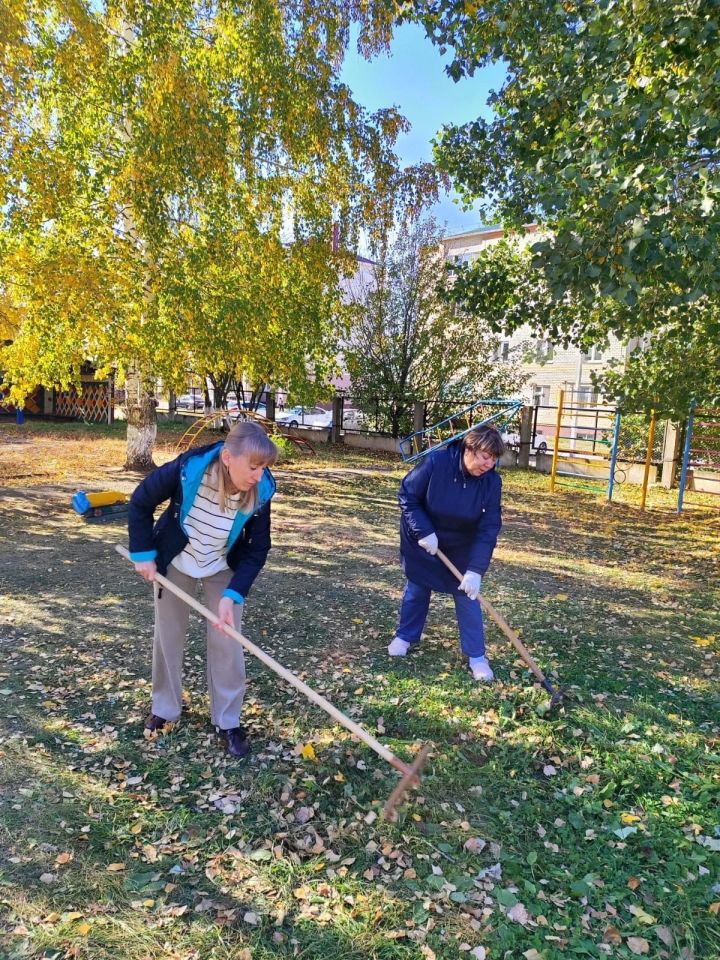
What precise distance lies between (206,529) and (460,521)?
Answer: 169cm

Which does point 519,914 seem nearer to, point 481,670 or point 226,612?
point 226,612

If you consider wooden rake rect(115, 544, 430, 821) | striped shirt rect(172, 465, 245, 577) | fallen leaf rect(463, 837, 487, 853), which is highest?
striped shirt rect(172, 465, 245, 577)

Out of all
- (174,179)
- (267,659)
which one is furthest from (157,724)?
(174,179)

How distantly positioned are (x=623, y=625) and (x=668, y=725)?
1616mm

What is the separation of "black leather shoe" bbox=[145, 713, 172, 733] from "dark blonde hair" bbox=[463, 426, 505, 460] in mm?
2208

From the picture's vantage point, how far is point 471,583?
386cm

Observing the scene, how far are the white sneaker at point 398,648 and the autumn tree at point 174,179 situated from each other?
5.86m

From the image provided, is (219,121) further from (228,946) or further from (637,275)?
(228,946)

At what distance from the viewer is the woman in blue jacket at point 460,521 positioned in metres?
3.84

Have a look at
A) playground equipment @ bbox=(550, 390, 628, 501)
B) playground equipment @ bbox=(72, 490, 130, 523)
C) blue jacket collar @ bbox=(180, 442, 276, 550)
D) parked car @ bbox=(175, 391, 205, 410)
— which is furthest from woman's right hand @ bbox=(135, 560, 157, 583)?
parked car @ bbox=(175, 391, 205, 410)

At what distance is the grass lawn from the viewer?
7.30 feet

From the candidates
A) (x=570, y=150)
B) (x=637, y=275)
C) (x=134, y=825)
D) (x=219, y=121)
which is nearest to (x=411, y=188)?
(x=219, y=121)

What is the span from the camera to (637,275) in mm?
4191

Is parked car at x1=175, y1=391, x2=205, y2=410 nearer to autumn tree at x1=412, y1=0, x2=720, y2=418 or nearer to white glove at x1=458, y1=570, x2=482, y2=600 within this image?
autumn tree at x1=412, y1=0, x2=720, y2=418
